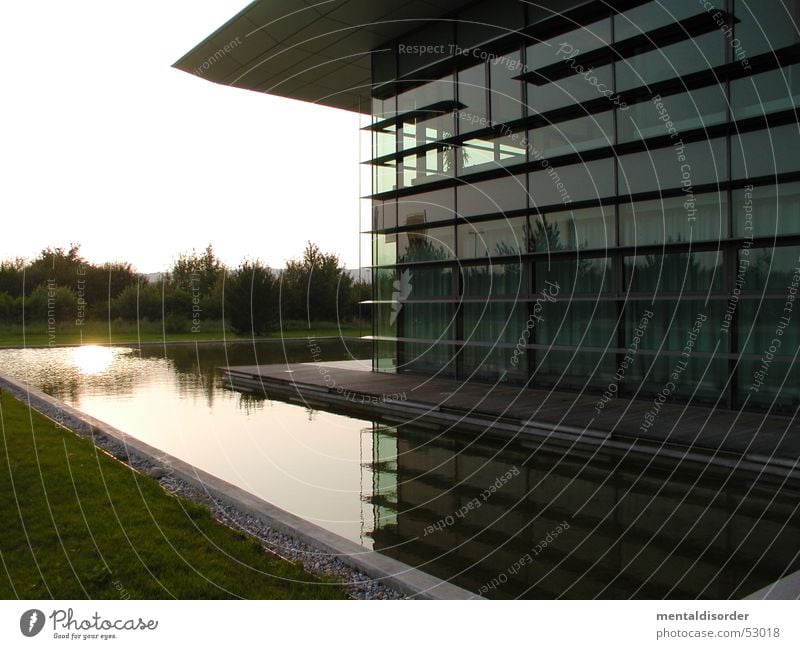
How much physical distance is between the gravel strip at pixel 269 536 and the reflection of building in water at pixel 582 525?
25.3 inches

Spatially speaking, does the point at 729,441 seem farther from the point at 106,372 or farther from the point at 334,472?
the point at 106,372

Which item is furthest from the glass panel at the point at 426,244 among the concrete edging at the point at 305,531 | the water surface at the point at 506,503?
the concrete edging at the point at 305,531

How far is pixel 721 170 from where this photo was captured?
36.7 feet

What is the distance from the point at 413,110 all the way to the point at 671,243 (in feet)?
23.5

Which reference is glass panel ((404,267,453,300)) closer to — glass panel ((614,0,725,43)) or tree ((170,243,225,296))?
glass panel ((614,0,725,43))

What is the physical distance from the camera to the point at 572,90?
13.4 meters

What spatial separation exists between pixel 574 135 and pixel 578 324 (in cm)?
363

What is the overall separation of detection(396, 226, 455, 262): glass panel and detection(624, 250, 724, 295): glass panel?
177 inches

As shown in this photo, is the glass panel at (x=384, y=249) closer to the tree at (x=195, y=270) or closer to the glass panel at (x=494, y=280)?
the glass panel at (x=494, y=280)

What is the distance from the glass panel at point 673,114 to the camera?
11297mm

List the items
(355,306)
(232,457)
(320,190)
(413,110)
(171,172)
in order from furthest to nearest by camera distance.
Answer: (355,306), (413,110), (320,190), (232,457), (171,172)

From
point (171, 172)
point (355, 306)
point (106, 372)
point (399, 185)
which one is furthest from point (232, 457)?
point (355, 306)

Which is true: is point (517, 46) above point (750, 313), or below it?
above

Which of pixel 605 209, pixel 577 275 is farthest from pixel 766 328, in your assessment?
pixel 577 275
